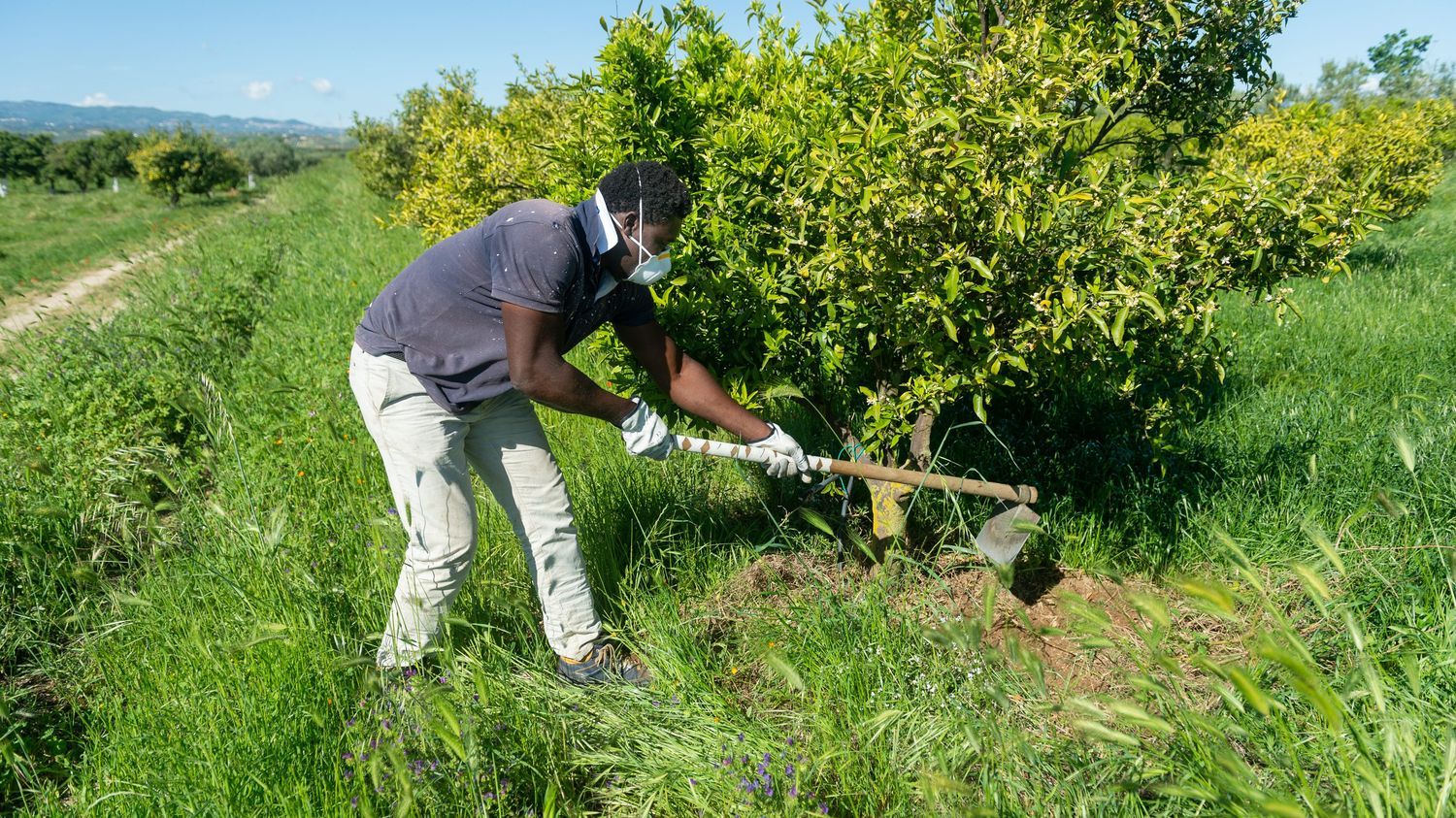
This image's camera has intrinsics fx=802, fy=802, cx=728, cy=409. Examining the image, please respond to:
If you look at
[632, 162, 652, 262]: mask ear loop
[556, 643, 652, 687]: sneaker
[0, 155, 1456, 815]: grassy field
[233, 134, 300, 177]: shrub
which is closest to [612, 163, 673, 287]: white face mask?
[632, 162, 652, 262]: mask ear loop

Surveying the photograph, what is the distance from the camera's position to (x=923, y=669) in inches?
93.7

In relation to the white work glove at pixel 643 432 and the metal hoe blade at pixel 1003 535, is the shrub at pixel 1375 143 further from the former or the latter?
the white work glove at pixel 643 432

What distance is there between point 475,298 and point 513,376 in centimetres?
29

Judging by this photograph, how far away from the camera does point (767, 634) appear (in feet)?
8.77

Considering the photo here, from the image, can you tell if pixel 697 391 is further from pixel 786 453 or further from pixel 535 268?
pixel 535 268

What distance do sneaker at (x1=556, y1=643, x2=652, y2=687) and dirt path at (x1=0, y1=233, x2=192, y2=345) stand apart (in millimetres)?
9548

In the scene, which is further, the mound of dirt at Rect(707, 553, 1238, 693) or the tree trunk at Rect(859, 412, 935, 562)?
the tree trunk at Rect(859, 412, 935, 562)

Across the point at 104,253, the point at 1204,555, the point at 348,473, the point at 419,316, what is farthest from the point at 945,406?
the point at 104,253

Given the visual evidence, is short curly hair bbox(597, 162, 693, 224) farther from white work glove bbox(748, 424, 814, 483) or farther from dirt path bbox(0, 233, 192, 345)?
dirt path bbox(0, 233, 192, 345)

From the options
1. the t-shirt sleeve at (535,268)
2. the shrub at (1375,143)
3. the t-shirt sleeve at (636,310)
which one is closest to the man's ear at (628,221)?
the t-shirt sleeve at (535,268)

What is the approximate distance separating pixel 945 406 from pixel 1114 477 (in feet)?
2.74

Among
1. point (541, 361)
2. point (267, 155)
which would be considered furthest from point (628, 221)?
point (267, 155)

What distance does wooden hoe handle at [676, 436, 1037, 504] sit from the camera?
106 inches

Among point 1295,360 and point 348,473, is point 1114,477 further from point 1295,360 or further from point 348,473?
point 348,473
